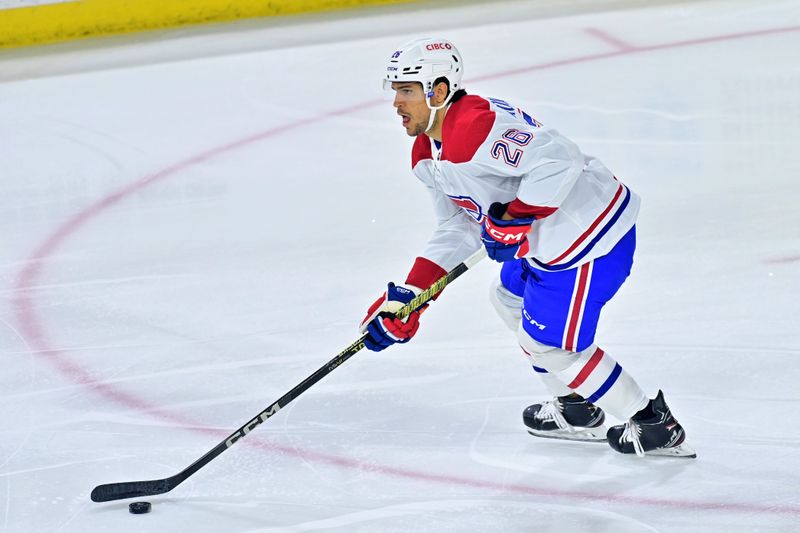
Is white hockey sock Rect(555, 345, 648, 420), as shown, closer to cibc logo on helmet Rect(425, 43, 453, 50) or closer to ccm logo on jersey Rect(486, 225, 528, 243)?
ccm logo on jersey Rect(486, 225, 528, 243)

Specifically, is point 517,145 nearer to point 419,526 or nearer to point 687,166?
point 419,526

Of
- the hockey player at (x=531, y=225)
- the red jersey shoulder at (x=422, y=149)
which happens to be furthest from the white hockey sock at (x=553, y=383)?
the red jersey shoulder at (x=422, y=149)

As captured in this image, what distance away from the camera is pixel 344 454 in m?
3.08

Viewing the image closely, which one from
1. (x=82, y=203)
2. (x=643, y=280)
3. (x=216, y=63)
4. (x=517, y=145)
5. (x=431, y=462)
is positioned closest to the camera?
(x=517, y=145)

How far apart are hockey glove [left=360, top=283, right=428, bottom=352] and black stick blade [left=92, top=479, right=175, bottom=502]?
1.85 feet

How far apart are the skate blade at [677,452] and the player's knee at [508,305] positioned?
0.43m

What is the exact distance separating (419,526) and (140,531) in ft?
1.99

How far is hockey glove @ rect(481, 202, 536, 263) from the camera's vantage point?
272 centimetres

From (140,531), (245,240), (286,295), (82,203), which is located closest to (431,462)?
(140,531)

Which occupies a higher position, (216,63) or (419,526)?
(216,63)

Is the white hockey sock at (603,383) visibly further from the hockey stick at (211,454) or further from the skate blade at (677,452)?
the hockey stick at (211,454)

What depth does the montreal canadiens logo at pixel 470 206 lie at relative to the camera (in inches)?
112

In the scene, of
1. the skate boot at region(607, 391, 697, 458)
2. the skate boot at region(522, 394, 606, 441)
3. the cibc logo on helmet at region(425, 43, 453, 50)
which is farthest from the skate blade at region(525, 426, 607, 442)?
the cibc logo on helmet at region(425, 43, 453, 50)

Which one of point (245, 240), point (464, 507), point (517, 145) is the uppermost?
point (517, 145)
